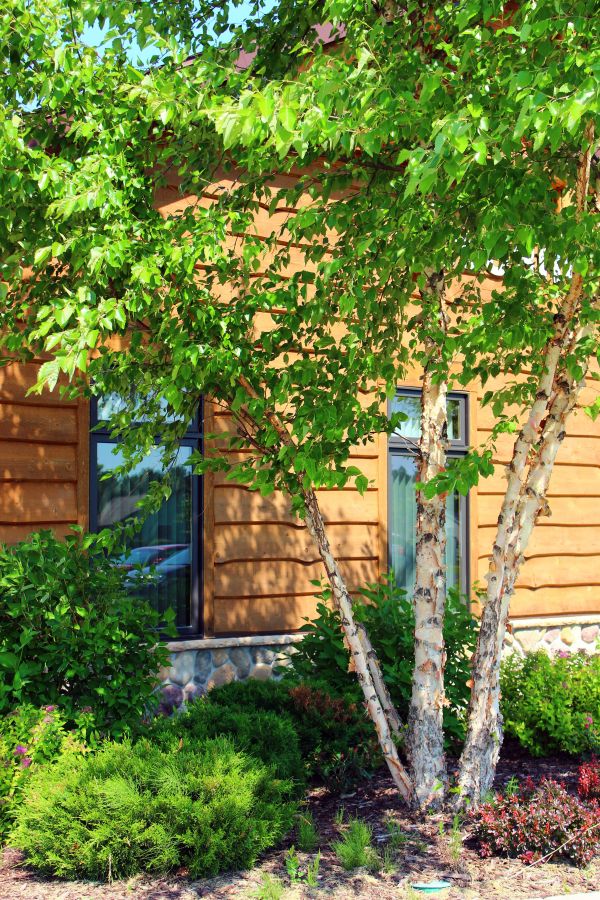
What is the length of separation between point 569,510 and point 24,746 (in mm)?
6610

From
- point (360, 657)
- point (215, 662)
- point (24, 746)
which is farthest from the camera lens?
point (215, 662)

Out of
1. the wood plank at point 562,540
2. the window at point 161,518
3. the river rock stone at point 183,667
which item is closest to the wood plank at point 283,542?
the window at point 161,518

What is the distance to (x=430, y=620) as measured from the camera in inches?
210

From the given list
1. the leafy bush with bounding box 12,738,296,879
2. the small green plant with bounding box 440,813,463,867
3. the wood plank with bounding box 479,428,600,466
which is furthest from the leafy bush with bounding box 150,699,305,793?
the wood plank with bounding box 479,428,600,466

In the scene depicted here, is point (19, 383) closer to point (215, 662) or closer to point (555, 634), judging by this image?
point (215, 662)

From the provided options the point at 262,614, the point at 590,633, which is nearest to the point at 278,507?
the point at 262,614

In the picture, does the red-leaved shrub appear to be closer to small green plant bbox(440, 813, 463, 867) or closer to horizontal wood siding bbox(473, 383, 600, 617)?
small green plant bbox(440, 813, 463, 867)

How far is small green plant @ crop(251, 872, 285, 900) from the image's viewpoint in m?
4.11

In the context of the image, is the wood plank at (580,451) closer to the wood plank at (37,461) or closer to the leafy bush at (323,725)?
the leafy bush at (323,725)

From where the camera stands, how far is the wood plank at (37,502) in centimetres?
650

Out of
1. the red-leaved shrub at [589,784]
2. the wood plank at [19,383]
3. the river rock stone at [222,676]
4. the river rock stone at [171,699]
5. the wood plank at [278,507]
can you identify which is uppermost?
the wood plank at [19,383]

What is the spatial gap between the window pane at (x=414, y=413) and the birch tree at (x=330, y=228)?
2.41m

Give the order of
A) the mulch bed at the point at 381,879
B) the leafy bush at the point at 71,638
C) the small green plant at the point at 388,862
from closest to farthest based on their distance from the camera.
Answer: the mulch bed at the point at 381,879, the small green plant at the point at 388,862, the leafy bush at the point at 71,638

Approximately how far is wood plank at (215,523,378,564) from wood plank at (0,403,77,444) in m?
1.48
